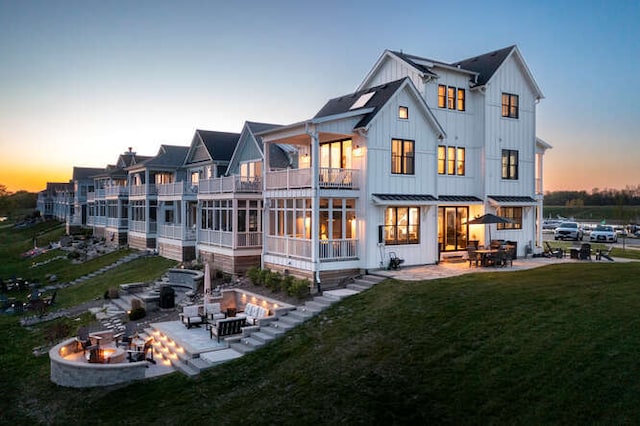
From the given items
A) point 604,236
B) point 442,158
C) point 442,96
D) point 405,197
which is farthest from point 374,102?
point 604,236

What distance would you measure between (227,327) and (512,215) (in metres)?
17.7

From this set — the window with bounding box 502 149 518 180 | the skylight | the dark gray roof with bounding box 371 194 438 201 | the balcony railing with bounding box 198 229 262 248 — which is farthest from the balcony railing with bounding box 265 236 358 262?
the window with bounding box 502 149 518 180

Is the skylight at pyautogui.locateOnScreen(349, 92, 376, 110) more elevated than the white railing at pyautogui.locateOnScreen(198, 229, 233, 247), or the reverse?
the skylight at pyautogui.locateOnScreen(349, 92, 376, 110)

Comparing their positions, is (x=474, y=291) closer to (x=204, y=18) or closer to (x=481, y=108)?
(x=481, y=108)

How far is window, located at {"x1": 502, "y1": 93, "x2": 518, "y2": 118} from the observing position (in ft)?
84.8

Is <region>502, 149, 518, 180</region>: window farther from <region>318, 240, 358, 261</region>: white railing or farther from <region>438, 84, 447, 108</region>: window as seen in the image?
<region>318, 240, 358, 261</region>: white railing

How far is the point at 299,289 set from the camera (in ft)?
61.0

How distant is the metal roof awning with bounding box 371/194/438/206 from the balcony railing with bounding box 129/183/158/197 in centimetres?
2515

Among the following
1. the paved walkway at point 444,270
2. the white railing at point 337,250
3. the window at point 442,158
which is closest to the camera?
the paved walkway at point 444,270

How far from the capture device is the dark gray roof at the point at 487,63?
25.0 metres

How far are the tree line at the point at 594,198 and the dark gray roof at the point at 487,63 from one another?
322 feet

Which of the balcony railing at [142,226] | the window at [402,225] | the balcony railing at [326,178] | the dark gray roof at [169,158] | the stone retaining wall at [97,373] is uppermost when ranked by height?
the dark gray roof at [169,158]

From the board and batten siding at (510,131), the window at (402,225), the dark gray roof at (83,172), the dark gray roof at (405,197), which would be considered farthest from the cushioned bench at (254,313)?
the dark gray roof at (83,172)

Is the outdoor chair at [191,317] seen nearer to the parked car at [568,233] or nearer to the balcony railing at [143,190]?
the balcony railing at [143,190]
